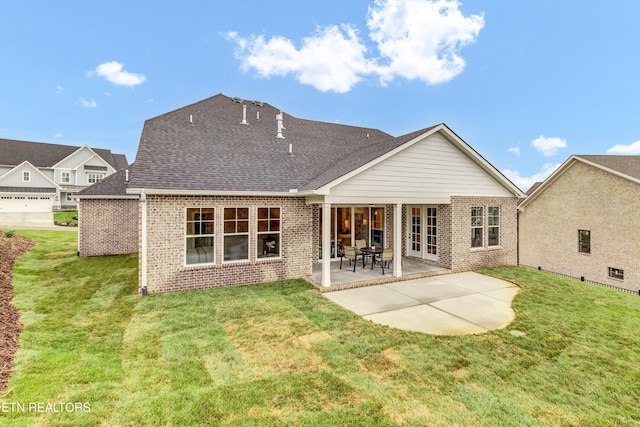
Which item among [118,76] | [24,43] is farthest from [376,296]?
[118,76]

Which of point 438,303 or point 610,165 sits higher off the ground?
point 610,165

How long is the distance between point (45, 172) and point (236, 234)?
4559 centimetres

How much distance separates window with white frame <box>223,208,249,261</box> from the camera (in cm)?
928

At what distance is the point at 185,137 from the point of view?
11.0m

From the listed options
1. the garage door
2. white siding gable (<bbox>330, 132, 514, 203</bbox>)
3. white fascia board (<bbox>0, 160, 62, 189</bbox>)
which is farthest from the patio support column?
white fascia board (<bbox>0, 160, 62, 189</bbox>)

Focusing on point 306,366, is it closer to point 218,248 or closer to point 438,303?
point 438,303

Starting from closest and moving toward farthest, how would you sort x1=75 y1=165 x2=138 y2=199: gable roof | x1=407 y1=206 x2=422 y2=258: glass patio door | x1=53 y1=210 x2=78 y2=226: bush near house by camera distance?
1. x1=407 y1=206 x2=422 y2=258: glass patio door
2. x1=75 y1=165 x2=138 y2=199: gable roof
3. x1=53 y1=210 x2=78 y2=226: bush near house

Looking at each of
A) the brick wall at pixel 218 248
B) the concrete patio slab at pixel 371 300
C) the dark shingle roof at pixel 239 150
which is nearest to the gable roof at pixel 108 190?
the dark shingle roof at pixel 239 150

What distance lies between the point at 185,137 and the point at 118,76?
4333 cm

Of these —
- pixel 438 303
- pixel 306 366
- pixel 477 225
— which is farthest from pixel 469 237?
pixel 306 366

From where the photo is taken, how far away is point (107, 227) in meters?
14.7

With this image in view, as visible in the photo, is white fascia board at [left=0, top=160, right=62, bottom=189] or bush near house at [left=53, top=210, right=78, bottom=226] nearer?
bush near house at [left=53, top=210, right=78, bottom=226]

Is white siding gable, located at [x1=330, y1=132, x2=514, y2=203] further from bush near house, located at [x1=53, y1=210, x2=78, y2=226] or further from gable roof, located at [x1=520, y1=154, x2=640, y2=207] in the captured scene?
bush near house, located at [x1=53, y1=210, x2=78, y2=226]

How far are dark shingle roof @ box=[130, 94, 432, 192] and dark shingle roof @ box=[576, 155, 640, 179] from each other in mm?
15044
